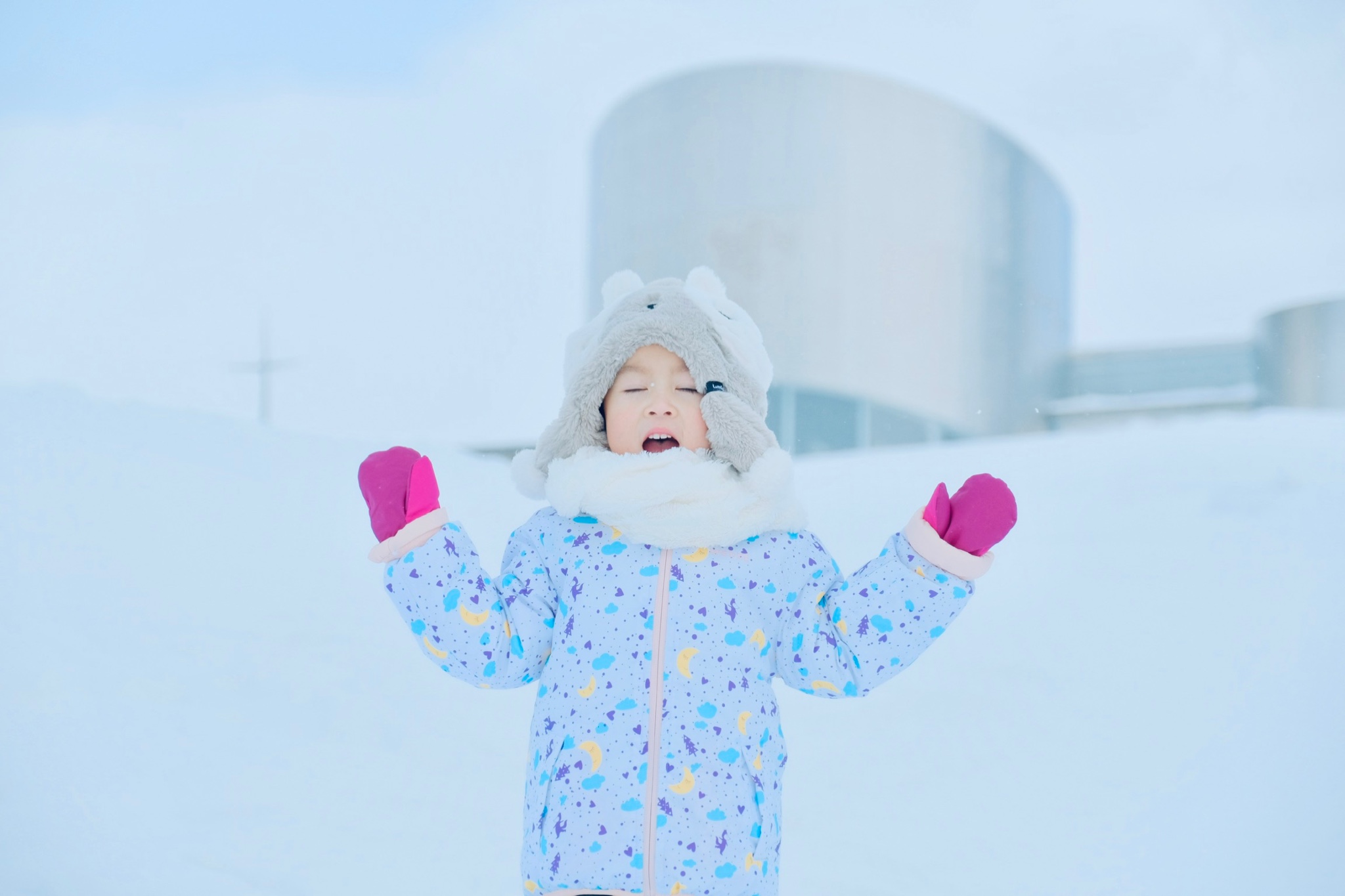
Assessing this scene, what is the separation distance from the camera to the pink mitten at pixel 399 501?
162 cm

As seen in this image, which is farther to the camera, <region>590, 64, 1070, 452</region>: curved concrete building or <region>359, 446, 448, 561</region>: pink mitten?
<region>590, 64, 1070, 452</region>: curved concrete building

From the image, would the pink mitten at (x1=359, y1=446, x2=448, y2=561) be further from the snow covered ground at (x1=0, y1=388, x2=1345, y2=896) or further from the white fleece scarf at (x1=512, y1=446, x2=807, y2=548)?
the snow covered ground at (x1=0, y1=388, x2=1345, y2=896)

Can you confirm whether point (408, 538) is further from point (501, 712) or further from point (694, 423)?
point (501, 712)

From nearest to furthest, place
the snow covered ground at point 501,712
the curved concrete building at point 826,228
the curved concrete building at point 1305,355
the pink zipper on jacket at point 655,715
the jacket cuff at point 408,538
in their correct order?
the pink zipper on jacket at point 655,715 < the jacket cuff at point 408,538 < the snow covered ground at point 501,712 < the curved concrete building at point 826,228 < the curved concrete building at point 1305,355

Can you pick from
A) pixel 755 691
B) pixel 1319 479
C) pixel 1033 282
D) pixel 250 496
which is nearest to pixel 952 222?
pixel 1033 282

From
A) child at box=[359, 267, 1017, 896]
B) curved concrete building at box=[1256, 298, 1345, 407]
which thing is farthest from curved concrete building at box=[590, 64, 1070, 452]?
child at box=[359, 267, 1017, 896]

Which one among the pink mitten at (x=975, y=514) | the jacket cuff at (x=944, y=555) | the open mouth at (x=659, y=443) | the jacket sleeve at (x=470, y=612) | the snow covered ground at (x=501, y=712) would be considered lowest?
the snow covered ground at (x=501, y=712)

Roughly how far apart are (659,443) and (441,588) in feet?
1.40

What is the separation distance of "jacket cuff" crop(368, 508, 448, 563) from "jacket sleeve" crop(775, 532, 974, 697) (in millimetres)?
548

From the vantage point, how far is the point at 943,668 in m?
3.78

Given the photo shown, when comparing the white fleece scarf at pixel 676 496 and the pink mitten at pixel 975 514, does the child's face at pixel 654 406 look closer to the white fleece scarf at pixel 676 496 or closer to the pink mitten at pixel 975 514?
the white fleece scarf at pixel 676 496

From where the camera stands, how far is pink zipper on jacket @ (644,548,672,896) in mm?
1509

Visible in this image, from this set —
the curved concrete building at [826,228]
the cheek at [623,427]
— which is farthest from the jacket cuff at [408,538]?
the curved concrete building at [826,228]

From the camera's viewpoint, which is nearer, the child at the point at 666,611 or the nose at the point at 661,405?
the child at the point at 666,611
